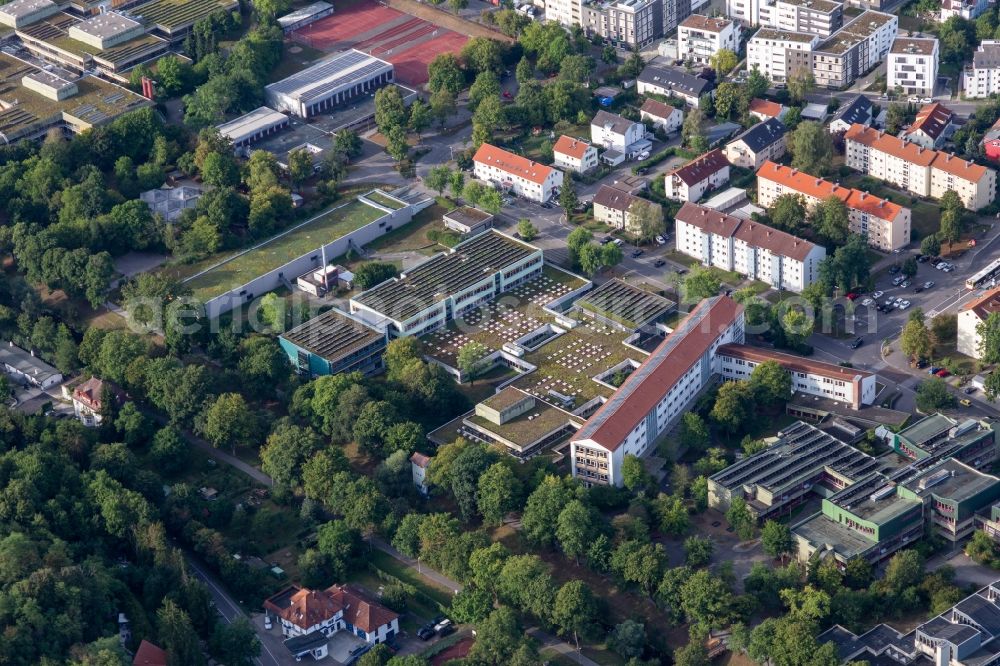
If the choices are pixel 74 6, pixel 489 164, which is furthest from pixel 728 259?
pixel 74 6

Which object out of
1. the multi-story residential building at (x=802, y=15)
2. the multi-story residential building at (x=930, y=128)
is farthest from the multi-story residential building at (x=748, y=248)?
the multi-story residential building at (x=802, y=15)

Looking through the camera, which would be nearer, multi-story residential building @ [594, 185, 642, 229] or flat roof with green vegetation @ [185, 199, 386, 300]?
flat roof with green vegetation @ [185, 199, 386, 300]

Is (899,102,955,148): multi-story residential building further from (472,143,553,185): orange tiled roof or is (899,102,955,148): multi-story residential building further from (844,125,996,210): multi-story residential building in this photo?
(472,143,553,185): orange tiled roof

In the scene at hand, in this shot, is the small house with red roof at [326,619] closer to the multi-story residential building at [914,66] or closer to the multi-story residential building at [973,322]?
the multi-story residential building at [973,322]

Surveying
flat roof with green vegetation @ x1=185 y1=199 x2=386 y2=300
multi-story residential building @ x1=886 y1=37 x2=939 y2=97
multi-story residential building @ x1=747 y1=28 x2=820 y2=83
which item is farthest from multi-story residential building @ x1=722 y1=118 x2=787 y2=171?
flat roof with green vegetation @ x1=185 y1=199 x2=386 y2=300

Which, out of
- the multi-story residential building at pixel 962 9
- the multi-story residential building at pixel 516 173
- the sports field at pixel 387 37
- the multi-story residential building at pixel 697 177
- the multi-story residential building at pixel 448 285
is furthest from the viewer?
the sports field at pixel 387 37

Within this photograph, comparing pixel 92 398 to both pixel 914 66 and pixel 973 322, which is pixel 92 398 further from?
pixel 914 66

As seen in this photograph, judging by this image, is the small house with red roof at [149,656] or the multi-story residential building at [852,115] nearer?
the small house with red roof at [149,656]
